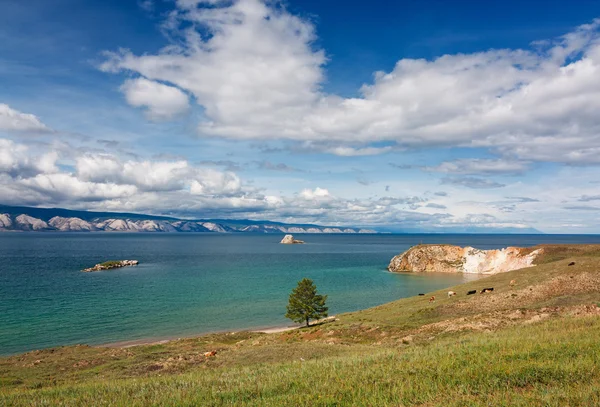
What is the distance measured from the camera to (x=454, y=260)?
13162cm

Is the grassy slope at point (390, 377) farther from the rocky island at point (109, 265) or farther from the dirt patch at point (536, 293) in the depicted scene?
the rocky island at point (109, 265)

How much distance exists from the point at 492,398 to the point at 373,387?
12.5 feet

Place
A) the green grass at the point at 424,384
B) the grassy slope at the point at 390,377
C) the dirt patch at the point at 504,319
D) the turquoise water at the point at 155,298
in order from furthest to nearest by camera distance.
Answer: the turquoise water at the point at 155,298
the dirt patch at the point at 504,319
the grassy slope at the point at 390,377
the green grass at the point at 424,384

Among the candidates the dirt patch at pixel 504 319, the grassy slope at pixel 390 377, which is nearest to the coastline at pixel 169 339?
the grassy slope at pixel 390 377

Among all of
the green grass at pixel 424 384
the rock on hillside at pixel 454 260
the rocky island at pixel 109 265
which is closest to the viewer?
the green grass at pixel 424 384

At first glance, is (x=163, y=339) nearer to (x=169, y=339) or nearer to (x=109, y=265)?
(x=169, y=339)

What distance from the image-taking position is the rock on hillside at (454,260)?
4683 inches

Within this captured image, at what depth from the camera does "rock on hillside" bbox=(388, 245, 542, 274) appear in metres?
119

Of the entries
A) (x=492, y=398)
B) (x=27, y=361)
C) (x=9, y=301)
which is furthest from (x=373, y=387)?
(x=9, y=301)

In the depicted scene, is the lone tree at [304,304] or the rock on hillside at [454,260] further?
the rock on hillside at [454,260]

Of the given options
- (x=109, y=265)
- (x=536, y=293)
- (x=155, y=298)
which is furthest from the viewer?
(x=109, y=265)

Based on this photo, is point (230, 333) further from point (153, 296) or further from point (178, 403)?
point (178, 403)

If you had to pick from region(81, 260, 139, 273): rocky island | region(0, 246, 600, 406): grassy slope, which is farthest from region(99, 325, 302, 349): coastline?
region(81, 260, 139, 273): rocky island

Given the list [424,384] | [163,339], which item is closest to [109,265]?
[163,339]
